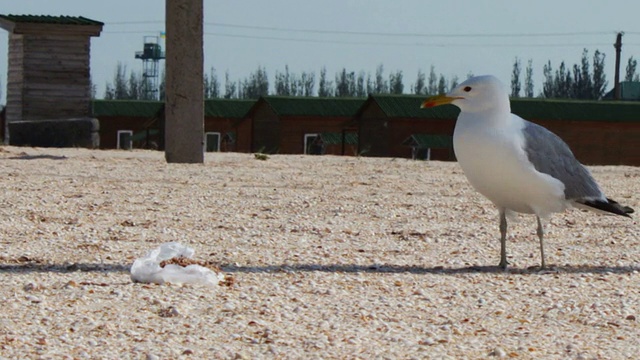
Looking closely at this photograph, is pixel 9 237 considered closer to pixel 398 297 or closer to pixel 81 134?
pixel 398 297

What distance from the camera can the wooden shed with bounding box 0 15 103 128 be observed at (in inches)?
1153

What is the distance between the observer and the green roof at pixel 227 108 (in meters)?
51.9

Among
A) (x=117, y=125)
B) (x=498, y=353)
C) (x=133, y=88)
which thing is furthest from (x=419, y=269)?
(x=133, y=88)

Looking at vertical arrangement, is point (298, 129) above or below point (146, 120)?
below

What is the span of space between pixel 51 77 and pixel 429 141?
17325 mm

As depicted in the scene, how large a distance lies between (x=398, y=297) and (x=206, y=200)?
225 inches

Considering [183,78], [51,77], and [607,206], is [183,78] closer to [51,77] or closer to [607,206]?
[607,206]

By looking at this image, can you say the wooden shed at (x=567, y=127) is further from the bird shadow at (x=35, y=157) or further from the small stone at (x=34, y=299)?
the small stone at (x=34, y=299)

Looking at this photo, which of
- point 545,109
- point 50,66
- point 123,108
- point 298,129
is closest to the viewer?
point 50,66

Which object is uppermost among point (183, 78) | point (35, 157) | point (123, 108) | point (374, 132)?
point (123, 108)

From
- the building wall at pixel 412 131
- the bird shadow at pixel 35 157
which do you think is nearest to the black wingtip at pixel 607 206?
the bird shadow at pixel 35 157

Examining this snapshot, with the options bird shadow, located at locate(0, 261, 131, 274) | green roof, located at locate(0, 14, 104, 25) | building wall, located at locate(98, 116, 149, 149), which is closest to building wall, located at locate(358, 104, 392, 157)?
building wall, located at locate(98, 116, 149, 149)

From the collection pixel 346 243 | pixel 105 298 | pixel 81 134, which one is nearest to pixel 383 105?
pixel 81 134

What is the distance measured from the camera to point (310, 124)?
47094 millimetres
